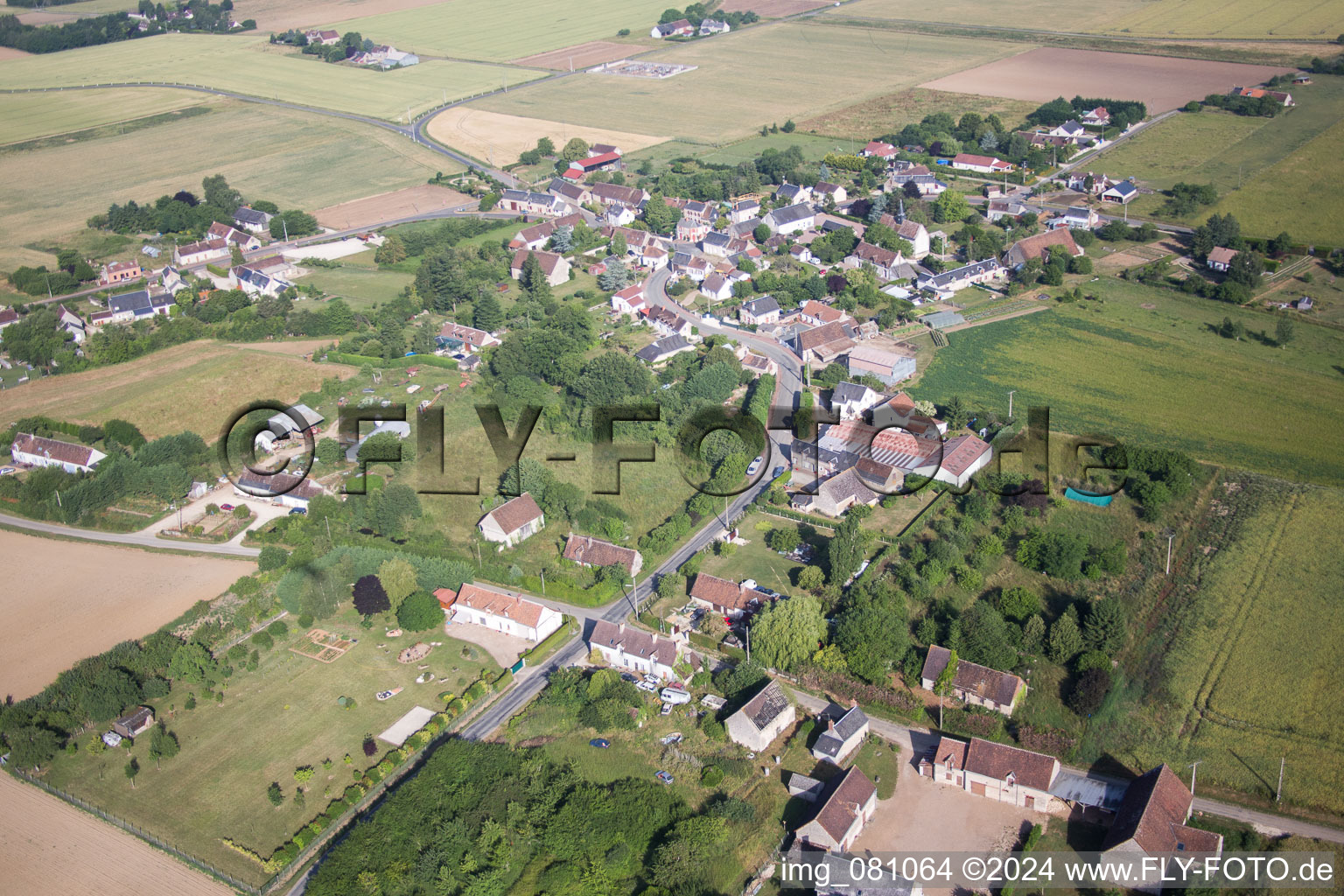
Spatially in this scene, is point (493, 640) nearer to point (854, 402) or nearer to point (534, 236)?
point (854, 402)

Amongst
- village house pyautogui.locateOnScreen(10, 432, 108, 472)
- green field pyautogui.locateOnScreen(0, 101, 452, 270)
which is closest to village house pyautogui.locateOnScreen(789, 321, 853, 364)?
village house pyautogui.locateOnScreen(10, 432, 108, 472)

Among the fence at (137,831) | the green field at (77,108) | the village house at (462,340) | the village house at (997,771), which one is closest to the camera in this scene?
the fence at (137,831)

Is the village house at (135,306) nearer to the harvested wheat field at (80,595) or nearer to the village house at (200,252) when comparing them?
the village house at (200,252)

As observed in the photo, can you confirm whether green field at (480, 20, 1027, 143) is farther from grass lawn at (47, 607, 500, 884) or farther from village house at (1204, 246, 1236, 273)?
grass lawn at (47, 607, 500, 884)

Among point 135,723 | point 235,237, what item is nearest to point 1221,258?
point 135,723

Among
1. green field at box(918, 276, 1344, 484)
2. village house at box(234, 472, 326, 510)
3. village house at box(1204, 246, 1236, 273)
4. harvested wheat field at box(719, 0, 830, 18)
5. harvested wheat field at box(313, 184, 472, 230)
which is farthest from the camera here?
harvested wheat field at box(719, 0, 830, 18)

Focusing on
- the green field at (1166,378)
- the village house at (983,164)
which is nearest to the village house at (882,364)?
the green field at (1166,378)

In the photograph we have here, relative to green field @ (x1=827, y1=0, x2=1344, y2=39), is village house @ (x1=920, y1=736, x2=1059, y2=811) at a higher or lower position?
lower
